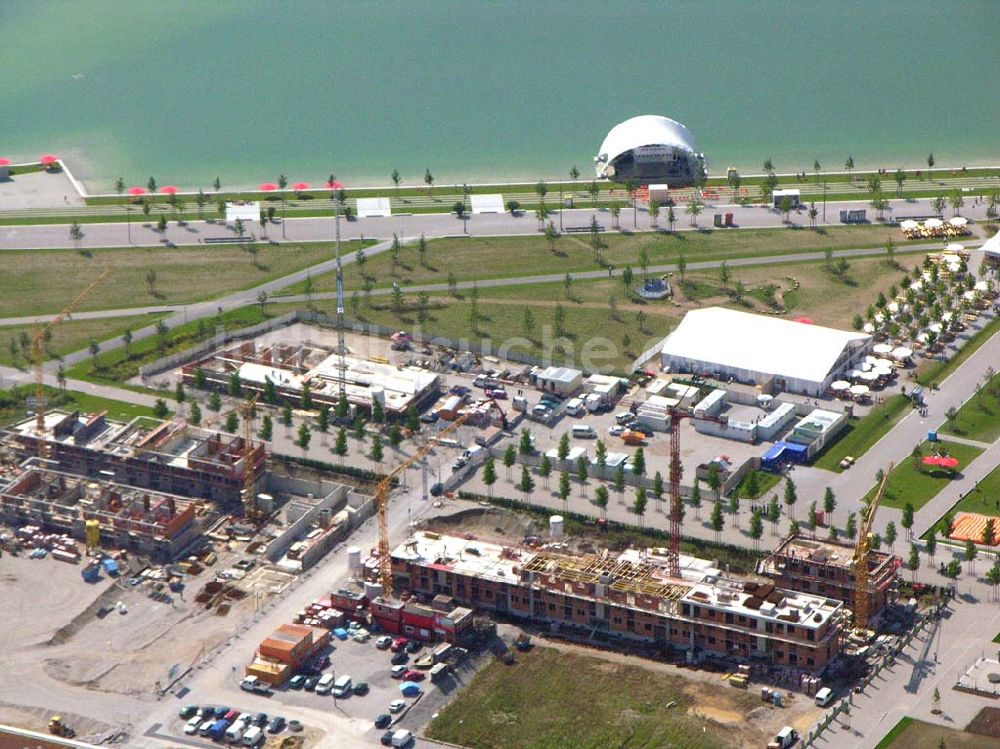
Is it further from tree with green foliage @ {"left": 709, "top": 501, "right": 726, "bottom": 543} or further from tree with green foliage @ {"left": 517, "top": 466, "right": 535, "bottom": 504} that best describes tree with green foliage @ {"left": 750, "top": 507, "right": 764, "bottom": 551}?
tree with green foliage @ {"left": 517, "top": 466, "right": 535, "bottom": 504}

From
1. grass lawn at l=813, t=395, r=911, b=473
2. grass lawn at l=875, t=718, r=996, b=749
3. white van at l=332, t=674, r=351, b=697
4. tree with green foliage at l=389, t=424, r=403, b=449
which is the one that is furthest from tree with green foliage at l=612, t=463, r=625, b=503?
grass lawn at l=875, t=718, r=996, b=749

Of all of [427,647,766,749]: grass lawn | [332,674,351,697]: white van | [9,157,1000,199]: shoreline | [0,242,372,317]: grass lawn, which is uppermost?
[9,157,1000,199]: shoreline

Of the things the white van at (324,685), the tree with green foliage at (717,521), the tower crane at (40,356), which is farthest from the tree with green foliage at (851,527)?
the tower crane at (40,356)

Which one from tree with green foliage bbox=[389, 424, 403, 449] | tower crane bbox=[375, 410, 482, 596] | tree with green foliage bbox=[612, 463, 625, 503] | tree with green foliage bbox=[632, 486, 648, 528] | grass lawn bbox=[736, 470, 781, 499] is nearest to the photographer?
tower crane bbox=[375, 410, 482, 596]

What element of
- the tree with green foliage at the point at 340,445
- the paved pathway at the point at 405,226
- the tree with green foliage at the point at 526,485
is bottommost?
the tree with green foliage at the point at 526,485

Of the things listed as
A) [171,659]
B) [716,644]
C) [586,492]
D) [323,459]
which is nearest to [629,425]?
[586,492]

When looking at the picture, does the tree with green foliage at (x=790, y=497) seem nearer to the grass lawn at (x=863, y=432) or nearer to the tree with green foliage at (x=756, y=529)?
the tree with green foliage at (x=756, y=529)

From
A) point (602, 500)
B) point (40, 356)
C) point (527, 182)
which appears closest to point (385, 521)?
point (602, 500)
